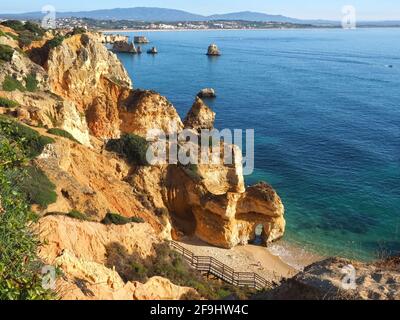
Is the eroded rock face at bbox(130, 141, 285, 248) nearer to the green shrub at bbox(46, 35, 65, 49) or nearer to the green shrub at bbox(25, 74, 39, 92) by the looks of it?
the green shrub at bbox(25, 74, 39, 92)

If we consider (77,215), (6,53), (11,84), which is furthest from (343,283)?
(6,53)

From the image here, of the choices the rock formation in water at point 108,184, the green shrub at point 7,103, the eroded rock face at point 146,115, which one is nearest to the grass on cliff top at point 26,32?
the rock formation in water at point 108,184

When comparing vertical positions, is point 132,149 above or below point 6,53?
below

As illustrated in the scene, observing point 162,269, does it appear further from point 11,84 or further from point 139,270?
point 11,84

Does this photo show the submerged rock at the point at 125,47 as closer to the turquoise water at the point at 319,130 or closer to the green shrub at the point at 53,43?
the turquoise water at the point at 319,130

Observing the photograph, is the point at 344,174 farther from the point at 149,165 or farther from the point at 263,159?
the point at 149,165
